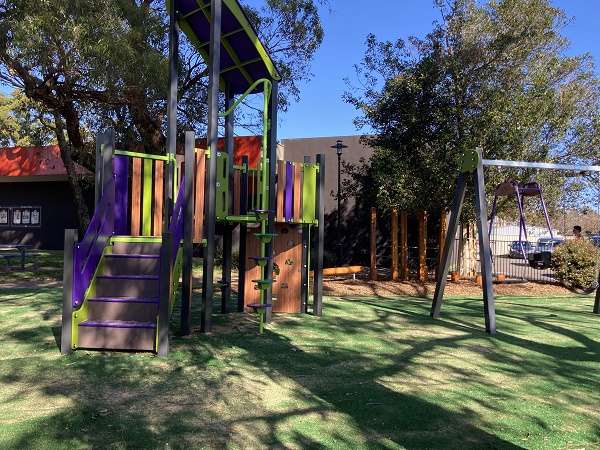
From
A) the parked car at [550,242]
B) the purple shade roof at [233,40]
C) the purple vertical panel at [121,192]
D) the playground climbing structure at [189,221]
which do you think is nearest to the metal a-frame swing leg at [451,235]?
the playground climbing structure at [189,221]

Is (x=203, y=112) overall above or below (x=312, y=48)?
below

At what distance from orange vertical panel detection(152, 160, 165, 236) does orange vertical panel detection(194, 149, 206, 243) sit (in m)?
0.60

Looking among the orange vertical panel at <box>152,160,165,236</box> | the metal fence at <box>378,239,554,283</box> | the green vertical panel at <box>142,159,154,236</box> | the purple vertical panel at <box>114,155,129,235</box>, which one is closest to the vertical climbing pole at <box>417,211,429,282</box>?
the metal fence at <box>378,239,554,283</box>

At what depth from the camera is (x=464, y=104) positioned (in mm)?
12711

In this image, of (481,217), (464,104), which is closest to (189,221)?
(481,217)

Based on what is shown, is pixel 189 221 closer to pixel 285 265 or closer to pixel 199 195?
pixel 199 195

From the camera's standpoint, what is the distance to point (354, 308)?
30.0ft

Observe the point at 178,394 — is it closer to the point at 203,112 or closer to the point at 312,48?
the point at 203,112

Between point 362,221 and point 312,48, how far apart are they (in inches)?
294

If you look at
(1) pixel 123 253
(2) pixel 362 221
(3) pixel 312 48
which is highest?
(3) pixel 312 48

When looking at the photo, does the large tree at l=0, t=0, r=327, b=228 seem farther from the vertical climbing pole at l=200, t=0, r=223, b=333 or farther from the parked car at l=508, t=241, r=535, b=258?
the parked car at l=508, t=241, r=535, b=258

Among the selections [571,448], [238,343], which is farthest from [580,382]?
[238,343]

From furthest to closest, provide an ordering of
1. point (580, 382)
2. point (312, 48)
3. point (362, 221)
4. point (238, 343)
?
point (362, 221), point (312, 48), point (238, 343), point (580, 382)

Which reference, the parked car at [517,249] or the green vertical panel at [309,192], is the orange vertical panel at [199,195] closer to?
the green vertical panel at [309,192]
